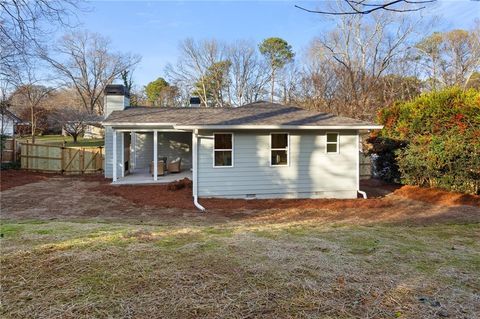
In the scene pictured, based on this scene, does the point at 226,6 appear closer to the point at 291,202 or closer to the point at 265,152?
the point at 265,152

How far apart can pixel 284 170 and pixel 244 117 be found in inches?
93.9

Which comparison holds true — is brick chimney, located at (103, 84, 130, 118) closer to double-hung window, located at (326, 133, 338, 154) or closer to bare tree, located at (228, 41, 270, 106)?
double-hung window, located at (326, 133, 338, 154)

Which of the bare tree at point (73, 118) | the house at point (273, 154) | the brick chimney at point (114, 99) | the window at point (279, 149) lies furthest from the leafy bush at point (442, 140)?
the bare tree at point (73, 118)

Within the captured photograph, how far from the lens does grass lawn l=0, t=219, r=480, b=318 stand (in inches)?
104

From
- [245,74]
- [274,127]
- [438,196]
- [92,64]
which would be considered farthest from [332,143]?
[92,64]

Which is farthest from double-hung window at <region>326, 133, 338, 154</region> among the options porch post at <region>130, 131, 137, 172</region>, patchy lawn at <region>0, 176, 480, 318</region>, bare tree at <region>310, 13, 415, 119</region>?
bare tree at <region>310, 13, 415, 119</region>

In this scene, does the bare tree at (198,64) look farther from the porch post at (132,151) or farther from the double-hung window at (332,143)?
the double-hung window at (332,143)

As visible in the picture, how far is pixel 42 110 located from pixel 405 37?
3618 centimetres

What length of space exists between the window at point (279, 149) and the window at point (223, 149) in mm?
1437

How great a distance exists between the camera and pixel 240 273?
132 inches

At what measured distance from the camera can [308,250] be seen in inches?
166

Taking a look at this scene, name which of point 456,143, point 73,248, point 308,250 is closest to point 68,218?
point 73,248

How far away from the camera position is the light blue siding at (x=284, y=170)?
1084cm

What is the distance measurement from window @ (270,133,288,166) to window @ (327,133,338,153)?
1626 millimetres
